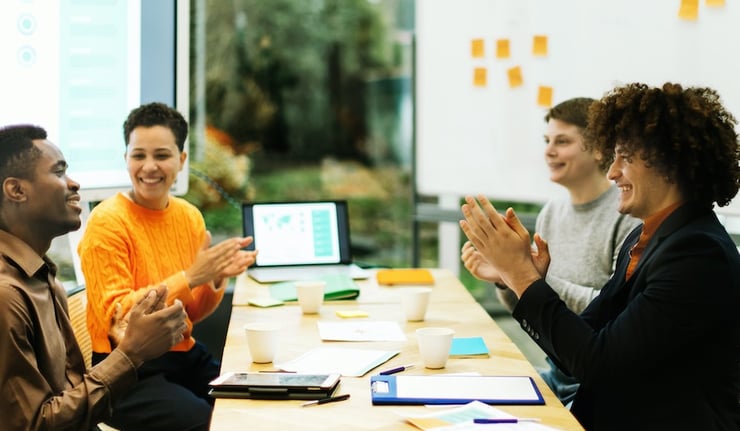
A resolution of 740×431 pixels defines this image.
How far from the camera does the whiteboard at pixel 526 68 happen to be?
9.11 ft

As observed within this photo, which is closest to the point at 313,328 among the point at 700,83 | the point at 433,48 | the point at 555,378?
the point at 555,378

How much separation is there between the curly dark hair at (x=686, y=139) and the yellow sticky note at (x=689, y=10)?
111cm

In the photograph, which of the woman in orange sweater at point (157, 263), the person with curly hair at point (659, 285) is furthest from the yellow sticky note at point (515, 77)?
the person with curly hair at point (659, 285)

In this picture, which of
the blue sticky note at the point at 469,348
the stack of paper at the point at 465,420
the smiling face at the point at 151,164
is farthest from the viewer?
the smiling face at the point at 151,164

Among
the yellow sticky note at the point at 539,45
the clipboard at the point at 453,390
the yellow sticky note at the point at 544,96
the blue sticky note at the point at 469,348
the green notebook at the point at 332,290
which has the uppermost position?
the yellow sticky note at the point at 539,45

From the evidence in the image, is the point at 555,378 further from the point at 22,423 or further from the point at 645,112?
the point at 22,423

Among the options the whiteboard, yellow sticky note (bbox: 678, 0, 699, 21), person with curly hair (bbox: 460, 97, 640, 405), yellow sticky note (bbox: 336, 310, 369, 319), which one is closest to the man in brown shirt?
yellow sticky note (bbox: 336, 310, 369, 319)

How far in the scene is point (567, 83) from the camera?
10.9ft

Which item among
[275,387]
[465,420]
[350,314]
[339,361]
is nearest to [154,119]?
[350,314]

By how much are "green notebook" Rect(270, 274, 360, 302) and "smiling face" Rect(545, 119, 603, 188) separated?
798mm

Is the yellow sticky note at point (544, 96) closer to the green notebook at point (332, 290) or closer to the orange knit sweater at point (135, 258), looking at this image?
the green notebook at point (332, 290)

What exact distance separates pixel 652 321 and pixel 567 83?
74.0 inches

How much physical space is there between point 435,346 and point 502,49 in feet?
6.81

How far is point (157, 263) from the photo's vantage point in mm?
2547
